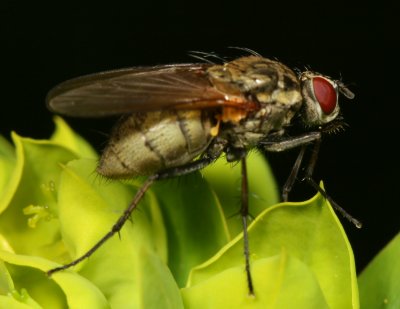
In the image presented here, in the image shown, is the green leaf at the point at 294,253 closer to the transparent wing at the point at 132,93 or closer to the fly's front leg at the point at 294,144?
the transparent wing at the point at 132,93

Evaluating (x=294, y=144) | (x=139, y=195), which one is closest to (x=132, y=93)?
(x=139, y=195)

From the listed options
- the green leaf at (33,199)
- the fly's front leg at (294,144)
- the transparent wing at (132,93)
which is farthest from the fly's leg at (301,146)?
the green leaf at (33,199)

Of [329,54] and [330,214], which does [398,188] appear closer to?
[329,54]

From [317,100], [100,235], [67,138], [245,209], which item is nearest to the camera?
[100,235]

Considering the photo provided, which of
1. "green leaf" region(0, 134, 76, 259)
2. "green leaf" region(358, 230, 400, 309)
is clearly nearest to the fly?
"green leaf" region(0, 134, 76, 259)

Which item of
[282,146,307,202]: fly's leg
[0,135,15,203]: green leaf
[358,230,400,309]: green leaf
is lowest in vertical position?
[358,230,400,309]: green leaf

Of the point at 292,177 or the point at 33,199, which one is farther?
the point at 292,177

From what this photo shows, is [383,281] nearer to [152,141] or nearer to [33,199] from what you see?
[152,141]

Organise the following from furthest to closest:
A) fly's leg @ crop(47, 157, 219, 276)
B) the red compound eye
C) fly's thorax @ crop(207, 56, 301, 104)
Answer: the red compound eye < fly's thorax @ crop(207, 56, 301, 104) < fly's leg @ crop(47, 157, 219, 276)

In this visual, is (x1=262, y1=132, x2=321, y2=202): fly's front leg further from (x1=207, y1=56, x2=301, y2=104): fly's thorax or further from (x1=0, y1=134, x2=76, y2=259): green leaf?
(x1=0, y1=134, x2=76, y2=259): green leaf
